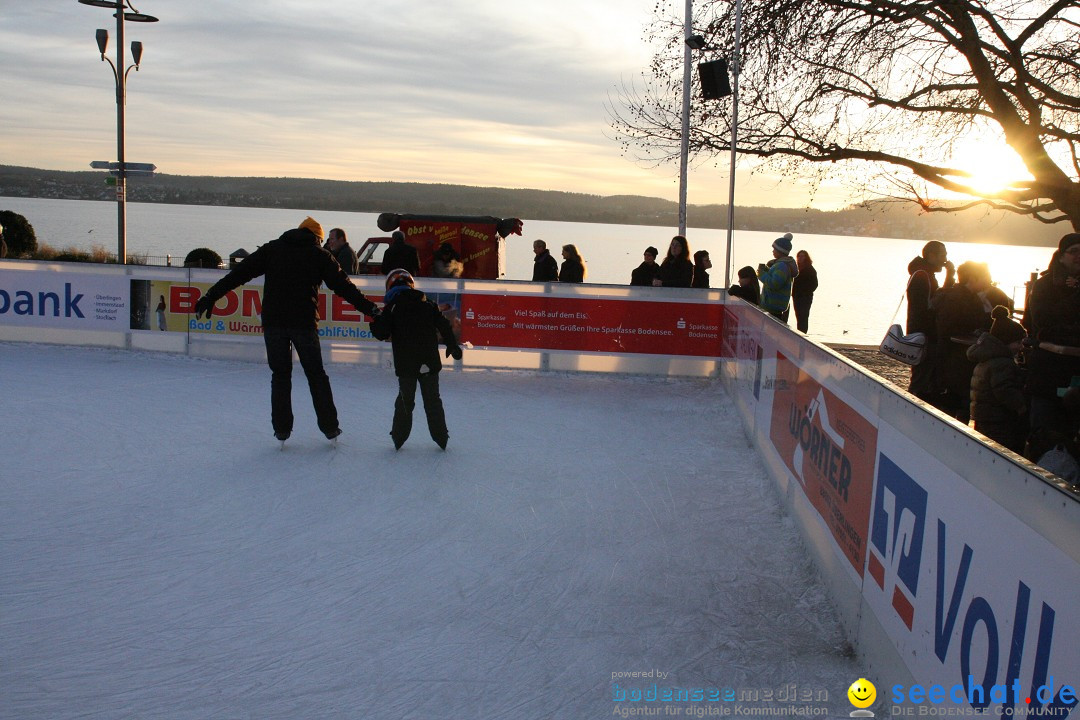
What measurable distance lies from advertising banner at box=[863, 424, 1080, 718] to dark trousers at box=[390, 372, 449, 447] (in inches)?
169

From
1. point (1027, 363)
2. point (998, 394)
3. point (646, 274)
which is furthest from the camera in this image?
point (646, 274)

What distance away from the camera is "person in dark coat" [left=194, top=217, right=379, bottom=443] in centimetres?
717

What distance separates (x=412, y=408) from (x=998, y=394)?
13.9ft

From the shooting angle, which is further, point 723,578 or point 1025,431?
point 1025,431

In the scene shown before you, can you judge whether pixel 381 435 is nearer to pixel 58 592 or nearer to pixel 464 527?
pixel 464 527

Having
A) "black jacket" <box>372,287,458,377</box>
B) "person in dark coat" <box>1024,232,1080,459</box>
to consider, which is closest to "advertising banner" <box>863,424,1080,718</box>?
"person in dark coat" <box>1024,232,1080,459</box>

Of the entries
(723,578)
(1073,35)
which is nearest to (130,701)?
(723,578)

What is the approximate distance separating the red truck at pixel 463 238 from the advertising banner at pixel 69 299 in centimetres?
563

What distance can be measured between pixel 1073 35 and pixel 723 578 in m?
10.5

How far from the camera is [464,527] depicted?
18.6 ft

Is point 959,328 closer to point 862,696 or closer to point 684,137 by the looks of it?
point 862,696

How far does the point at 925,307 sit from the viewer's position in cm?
753

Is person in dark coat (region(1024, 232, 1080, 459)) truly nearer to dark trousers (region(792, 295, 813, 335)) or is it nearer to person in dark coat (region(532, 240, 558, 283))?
dark trousers (region(792, 295, 813, 335))

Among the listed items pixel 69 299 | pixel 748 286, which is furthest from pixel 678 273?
pixel 69 299
